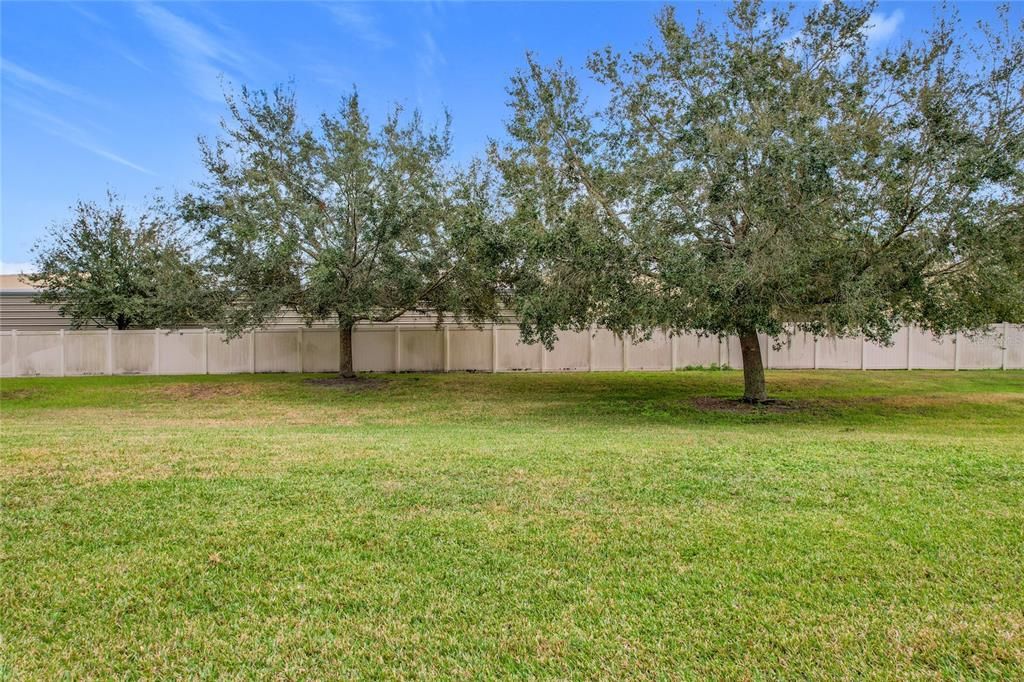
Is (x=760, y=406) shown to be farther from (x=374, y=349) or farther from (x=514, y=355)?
(x=374, y=349)

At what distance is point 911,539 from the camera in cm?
404

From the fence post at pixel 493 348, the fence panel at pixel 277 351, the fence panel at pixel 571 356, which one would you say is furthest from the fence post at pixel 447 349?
the fence panel at pixel 277 351

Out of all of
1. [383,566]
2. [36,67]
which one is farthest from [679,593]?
[36,67]

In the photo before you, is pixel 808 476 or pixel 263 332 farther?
pixel 263 332

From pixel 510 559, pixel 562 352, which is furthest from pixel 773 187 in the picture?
pixel 562 352

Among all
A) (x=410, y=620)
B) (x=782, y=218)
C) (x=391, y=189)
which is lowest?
(x=410, y=620)

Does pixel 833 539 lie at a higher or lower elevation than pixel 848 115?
lower

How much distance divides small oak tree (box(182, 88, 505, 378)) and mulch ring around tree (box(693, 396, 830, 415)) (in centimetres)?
593

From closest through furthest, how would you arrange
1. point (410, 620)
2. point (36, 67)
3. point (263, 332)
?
point (410, 620), point (36, 67), point (263, 332)

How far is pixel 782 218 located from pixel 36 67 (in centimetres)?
1227

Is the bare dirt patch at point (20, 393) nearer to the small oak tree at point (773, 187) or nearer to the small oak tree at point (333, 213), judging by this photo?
the small oak tree at point (333, 213)

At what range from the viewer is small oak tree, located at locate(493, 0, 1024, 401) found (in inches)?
418

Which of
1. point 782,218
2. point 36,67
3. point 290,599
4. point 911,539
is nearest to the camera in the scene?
point 290,599

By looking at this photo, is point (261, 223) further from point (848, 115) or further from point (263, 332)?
point (848, 115)
